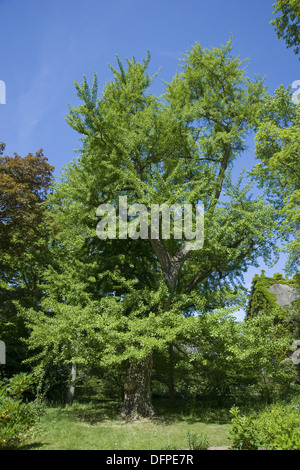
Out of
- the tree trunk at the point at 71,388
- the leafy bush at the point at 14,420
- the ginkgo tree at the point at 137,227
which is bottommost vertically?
the tree trunk at the point at 71,388

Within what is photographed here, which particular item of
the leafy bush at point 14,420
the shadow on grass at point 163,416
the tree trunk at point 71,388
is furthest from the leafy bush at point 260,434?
the tree trunk at point 71,388

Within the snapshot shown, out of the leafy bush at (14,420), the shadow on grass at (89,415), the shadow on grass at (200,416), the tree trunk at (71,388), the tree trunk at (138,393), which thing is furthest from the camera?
the tree trunk at (71,388)

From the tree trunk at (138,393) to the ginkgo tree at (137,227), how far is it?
0.04 meters

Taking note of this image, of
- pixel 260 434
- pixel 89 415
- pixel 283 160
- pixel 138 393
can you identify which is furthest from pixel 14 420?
pixel 283 160

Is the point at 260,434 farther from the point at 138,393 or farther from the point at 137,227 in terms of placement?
the point at 137,227

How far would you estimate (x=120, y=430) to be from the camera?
9.11 meters

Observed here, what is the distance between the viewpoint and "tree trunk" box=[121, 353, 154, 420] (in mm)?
11336

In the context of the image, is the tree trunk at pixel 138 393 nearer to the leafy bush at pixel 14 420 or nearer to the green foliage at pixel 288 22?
the leafy bush at pixel 14 420

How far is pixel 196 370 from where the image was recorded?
1368 cm

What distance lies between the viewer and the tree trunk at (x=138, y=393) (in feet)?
37.2
